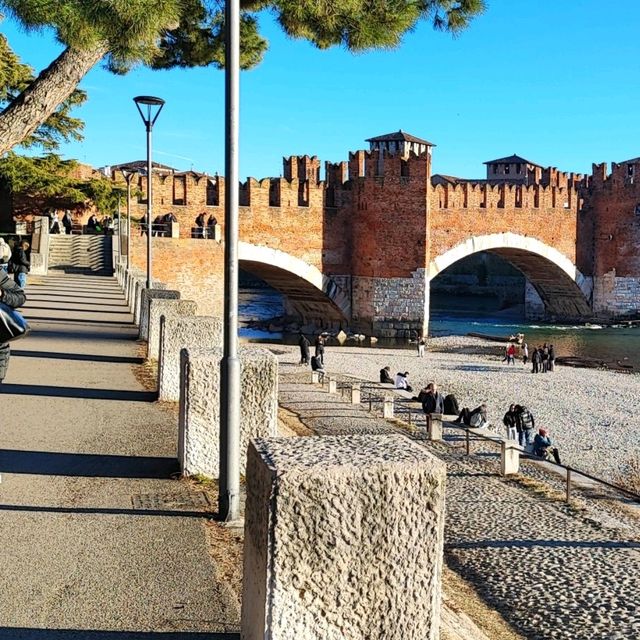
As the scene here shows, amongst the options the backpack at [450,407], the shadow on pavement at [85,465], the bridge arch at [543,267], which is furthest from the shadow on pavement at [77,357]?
the bridge arch at [543,267]

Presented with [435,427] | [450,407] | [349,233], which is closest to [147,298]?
[435,427]

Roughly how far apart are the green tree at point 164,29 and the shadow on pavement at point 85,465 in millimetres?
4543

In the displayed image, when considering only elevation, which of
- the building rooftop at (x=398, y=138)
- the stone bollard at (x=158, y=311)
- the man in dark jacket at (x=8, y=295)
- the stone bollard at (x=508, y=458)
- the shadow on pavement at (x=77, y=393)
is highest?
the building rooftop at (x=398, y=138)

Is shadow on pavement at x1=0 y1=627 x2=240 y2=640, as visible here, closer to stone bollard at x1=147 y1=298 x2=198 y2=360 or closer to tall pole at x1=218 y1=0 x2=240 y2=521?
tall pole at x1=218 y1=0 x2=240 y2=521

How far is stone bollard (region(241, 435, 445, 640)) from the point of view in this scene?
233cm

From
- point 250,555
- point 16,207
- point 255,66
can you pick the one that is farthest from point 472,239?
point 250,555

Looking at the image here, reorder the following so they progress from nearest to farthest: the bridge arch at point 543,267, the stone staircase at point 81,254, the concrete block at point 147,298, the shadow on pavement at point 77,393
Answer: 1. the shadow on pavement at point 77,393
2. the concrete block at point 147,298
3. the stone staircase at point 81,254
4. the bridge arch at point 543,267

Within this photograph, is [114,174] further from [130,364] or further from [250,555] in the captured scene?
[250,555]

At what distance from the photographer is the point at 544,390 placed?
19547mm

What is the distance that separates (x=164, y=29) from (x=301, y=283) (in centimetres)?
2288

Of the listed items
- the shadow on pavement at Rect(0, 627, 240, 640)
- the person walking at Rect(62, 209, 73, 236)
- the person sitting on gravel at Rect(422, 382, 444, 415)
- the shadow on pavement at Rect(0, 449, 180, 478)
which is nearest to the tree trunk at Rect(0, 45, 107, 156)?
the shadow on pavement at Rect(0, 449, 180, 478)

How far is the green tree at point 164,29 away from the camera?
7754 millimetres

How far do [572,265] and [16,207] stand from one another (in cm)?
2430

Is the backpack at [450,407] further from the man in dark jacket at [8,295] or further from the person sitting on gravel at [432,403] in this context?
the man in dark jacket at [8,295]
